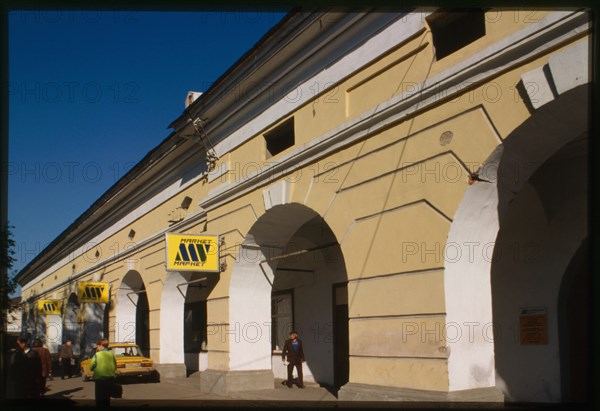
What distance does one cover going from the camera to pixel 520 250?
38.7 ft

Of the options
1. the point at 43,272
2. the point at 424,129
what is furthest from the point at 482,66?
the point at 43,272

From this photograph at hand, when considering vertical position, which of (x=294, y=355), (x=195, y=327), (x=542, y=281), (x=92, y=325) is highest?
(x=542, y=281)

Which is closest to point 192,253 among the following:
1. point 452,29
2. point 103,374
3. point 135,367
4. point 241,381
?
point 241,381

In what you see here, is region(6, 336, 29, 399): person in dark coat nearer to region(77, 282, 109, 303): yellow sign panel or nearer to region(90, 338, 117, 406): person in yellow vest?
region(90, 338, 117, 406): person in yellow vest

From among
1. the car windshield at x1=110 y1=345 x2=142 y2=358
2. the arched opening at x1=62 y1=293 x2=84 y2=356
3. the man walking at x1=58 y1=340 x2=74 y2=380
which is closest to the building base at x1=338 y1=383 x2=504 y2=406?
the car windshield at x1=110 y1=345 x2=142 y2=358

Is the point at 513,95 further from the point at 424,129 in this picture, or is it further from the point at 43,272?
the point at 43,272

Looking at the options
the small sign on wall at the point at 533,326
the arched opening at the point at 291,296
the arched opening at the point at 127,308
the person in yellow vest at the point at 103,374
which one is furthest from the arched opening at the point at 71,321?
the small sign on wall at the point at 533,326

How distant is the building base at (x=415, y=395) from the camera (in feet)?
29.5

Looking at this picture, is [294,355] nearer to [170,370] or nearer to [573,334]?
[170,370]

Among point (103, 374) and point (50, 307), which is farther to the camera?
point (50, 307)

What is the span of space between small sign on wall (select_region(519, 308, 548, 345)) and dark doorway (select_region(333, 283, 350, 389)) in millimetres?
5568

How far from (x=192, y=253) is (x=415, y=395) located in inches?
316

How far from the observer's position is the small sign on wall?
11.4 meters

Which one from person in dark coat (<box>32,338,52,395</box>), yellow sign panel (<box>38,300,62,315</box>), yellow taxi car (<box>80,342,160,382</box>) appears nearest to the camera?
person in dark coat (<box>32,338,52,395</box>)
